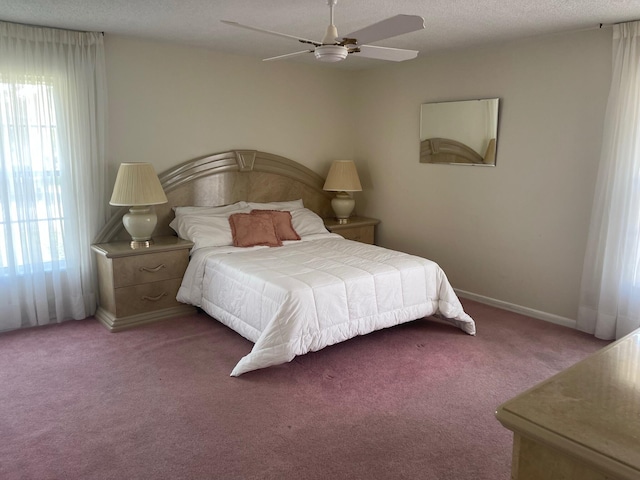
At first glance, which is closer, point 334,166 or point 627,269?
point 627,269

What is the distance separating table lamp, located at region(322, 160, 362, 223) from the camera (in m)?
5.33

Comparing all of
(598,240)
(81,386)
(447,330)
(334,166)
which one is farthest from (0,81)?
(598,240)

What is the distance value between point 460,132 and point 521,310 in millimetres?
1734

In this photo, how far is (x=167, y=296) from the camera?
4.15m

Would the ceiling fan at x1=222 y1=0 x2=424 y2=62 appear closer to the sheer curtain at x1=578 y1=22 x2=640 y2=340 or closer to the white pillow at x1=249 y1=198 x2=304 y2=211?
the sheer curtain at x1=578 y1=22 x2=640 y2=340

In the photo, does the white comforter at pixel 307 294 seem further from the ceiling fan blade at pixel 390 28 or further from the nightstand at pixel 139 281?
the ceiling fan blade at pixel 390 28

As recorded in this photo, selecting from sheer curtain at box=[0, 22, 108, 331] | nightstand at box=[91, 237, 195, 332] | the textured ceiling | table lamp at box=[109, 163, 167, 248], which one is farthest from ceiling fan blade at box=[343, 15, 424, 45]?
sheer curtain at box=[0, 22, 108, 331]

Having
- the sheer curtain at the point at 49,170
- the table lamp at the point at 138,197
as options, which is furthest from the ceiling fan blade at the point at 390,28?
the sheer curtain at the point at 49,170

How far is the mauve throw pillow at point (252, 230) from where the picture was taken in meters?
4.39

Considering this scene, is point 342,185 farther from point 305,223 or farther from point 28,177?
point 28,177

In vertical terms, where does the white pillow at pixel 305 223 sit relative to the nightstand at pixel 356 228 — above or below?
above

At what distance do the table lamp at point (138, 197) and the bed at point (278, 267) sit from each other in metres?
0.36

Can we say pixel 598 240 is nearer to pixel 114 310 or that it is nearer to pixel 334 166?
pixel 334 166

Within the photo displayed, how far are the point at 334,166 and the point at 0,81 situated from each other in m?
3.10
